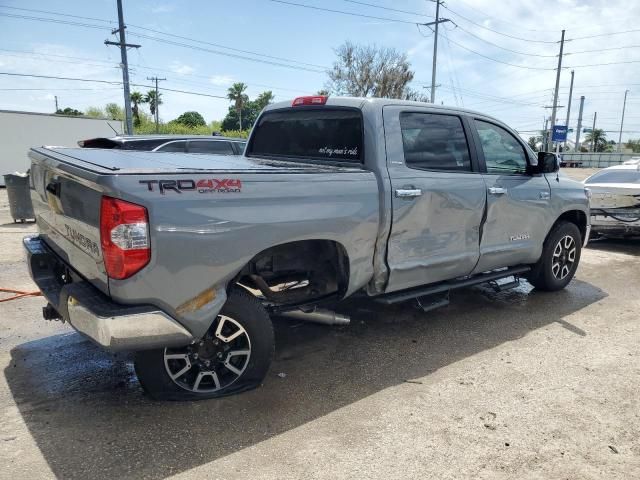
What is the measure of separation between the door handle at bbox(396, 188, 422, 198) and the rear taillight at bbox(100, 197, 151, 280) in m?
1.91

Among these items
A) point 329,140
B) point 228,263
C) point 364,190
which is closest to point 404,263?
point 364,190

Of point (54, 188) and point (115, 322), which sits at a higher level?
point (54, 188)

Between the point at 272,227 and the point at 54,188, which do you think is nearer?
the point at 272,227

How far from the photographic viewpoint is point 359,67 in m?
37.4

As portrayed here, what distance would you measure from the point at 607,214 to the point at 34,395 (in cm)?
846

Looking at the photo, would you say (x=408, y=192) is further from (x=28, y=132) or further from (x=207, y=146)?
(x=28, y=132)

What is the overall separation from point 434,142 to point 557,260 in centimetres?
252

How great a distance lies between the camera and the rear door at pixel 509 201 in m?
4.63

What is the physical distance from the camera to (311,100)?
14.3 feet

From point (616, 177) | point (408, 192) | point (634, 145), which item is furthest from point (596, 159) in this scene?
point (408, 192)

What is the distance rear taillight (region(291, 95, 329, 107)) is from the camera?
425cm

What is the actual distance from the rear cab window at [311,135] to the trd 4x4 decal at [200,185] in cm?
133

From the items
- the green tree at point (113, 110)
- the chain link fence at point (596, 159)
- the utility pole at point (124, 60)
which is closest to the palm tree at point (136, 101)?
the green tree at point (113, 110)

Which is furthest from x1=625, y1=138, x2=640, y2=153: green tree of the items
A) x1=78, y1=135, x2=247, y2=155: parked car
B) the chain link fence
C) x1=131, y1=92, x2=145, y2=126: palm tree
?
x1=78, y1=135, x2=247, y2=155: parked car
